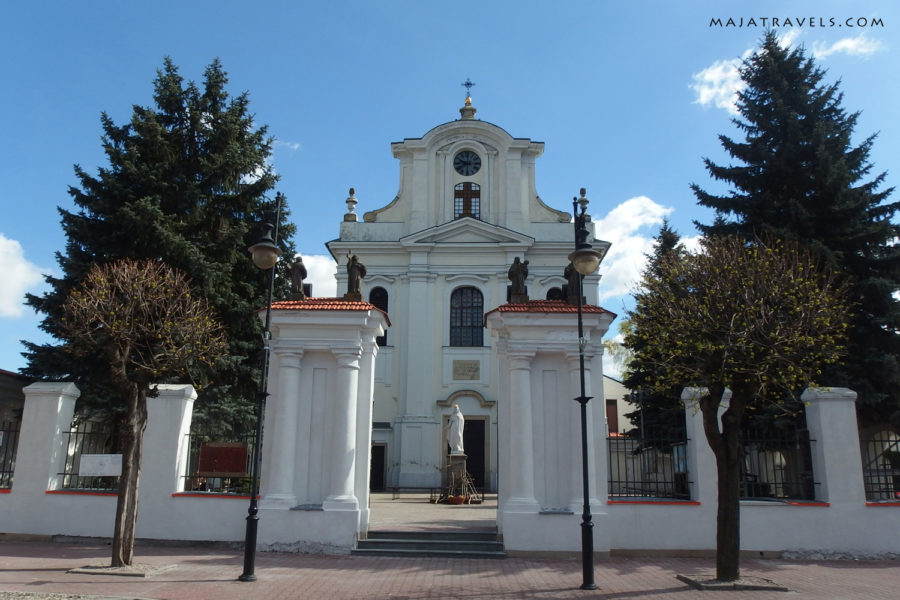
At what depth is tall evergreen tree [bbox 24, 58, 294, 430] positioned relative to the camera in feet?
62.5

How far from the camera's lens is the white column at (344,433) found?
456 inches

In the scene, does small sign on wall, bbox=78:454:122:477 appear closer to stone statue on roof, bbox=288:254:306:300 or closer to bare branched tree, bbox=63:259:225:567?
bare branched tree, bbox=63:259:225:567

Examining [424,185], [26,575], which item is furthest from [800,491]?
[424,185]

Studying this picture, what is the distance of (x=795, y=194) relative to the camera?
62.8 ft

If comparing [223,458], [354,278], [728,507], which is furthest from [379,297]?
[728,507]

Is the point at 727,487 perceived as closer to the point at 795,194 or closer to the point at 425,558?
the point at 425,558

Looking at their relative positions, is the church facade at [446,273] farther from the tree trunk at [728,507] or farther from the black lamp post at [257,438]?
the black lamp post at [257,438]

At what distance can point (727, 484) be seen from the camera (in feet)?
31.4

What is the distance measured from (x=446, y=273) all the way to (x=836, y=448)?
2098 cm

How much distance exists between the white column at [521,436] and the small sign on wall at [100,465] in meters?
6.94

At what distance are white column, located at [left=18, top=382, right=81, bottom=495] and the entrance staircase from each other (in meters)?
5.97

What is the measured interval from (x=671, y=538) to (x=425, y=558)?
430 cm

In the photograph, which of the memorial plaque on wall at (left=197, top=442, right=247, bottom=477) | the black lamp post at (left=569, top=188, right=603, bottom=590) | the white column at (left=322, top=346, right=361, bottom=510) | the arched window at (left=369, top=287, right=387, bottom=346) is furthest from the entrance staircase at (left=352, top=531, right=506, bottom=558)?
the arched window at (left=369, top=287, right=387, bottom=346)

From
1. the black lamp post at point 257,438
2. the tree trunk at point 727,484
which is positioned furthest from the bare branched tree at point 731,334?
the black lamp post at point 257,438
